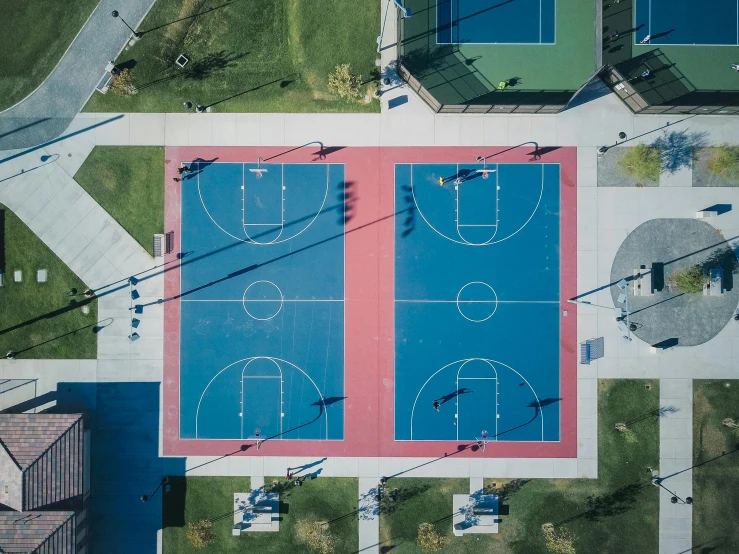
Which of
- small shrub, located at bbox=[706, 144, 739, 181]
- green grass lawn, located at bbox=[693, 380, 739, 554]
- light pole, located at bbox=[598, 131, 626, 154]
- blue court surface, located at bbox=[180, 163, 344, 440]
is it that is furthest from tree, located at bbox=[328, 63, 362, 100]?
green grass lawn, located at bbox=[693, 380, 739, 554]

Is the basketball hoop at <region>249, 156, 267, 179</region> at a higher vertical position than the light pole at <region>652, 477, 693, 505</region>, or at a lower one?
higher

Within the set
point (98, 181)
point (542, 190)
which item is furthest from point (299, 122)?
point (542, 190)

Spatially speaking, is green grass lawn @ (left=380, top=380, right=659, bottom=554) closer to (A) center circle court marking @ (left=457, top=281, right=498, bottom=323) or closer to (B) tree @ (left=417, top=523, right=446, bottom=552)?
(B) tree @ (left=417, top=523, right=446, bottom=552)

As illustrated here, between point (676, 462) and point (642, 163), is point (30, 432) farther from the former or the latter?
Answer: point (642, 163)

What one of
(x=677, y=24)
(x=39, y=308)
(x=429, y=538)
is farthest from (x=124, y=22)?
(x=429, y=538)

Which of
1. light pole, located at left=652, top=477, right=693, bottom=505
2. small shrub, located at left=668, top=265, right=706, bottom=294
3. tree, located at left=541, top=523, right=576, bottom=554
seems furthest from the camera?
light pole, located at left=652, top=477, right=693, bottom=505

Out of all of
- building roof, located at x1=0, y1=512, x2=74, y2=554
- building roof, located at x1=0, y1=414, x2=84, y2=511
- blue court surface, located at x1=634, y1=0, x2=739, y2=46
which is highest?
blue court surface, located at x1=634, y1=0, x2=739, y2=46
